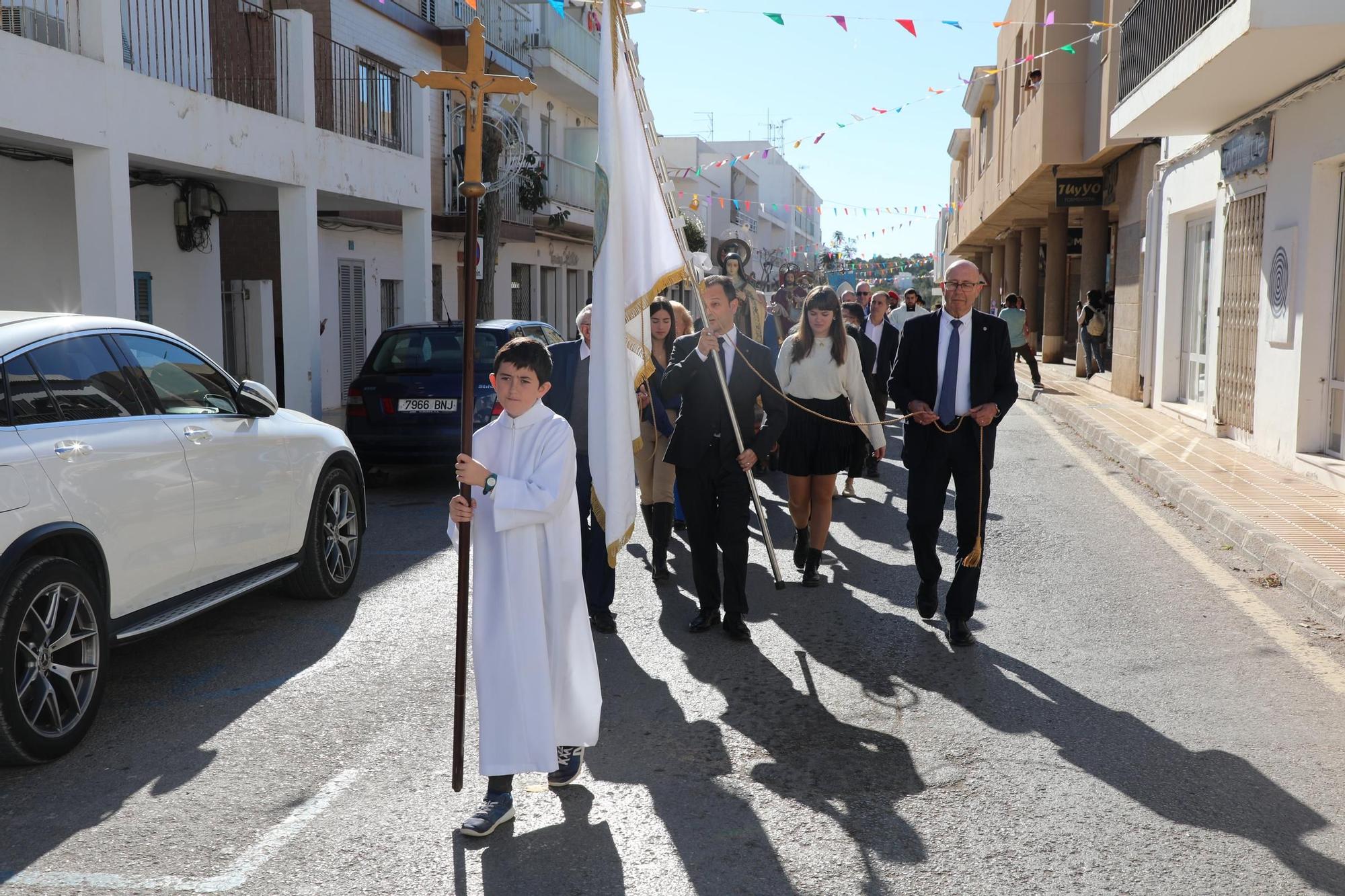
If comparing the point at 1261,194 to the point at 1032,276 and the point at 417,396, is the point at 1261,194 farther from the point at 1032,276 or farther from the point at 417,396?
the point at 1032,276

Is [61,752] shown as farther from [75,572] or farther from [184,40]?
[184,40]

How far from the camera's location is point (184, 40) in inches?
551

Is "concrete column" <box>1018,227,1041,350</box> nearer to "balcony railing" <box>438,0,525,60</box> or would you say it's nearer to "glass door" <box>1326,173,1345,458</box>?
"balcony railing" <box>438,0,525,60</box>

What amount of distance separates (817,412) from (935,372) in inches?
45.7

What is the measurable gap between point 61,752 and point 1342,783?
4.58m

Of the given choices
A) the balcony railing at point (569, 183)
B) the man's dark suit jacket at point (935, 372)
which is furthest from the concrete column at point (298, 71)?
the balcony railing at point (569, 183)

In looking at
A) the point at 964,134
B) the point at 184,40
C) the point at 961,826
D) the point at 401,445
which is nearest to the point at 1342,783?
the point at 961,826

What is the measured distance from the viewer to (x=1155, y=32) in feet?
47.8

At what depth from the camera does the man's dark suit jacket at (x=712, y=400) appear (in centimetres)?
650

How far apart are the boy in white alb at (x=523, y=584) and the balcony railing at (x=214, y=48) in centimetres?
992

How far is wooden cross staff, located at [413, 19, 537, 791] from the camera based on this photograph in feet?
12.6

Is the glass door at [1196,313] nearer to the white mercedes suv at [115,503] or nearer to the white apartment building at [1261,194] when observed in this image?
the white apartment building at [1261,194]

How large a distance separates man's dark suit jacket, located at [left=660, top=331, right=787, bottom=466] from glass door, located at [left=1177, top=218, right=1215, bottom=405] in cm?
1109

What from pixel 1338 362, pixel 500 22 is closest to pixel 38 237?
pixel 1338 362
